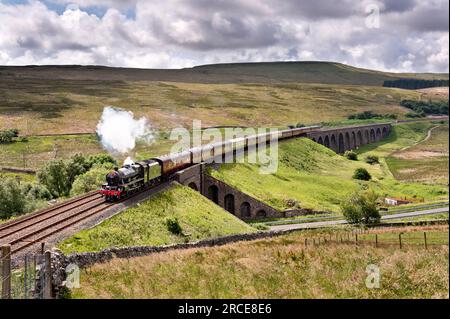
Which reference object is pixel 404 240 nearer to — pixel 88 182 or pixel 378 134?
pixel 88 182

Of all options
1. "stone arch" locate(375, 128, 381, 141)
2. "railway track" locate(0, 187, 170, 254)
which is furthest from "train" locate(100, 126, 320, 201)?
"stone arch" locate(375, 128, 381, 141)

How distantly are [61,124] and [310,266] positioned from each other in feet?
397

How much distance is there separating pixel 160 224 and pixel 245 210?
25320 millimetres

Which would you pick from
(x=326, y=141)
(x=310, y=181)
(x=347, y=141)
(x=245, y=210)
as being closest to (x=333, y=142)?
(x=326, y=141)

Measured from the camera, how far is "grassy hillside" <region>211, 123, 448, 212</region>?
63.6 m

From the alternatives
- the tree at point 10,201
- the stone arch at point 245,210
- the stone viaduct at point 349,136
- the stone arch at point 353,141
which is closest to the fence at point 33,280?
the tree at point 10,201

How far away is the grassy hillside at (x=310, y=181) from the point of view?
209ft

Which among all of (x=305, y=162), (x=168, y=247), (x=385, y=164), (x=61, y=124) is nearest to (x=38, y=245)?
(x=168, y=247)

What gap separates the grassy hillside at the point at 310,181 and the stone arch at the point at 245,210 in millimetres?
1662

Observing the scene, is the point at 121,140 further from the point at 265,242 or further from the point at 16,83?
the point at 16,83

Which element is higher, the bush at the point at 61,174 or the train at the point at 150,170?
the train at the point at 150,170

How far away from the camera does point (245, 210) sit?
60.5m

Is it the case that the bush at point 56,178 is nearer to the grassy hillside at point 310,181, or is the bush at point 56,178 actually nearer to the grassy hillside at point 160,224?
the grassy hillside at point 310,181

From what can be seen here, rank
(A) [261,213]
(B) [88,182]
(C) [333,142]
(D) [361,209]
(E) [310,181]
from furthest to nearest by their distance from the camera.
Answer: (C) [333,142] → (E) [310,181] → (A) [261,213] → (B) [88,182] → (D) [361,209]
